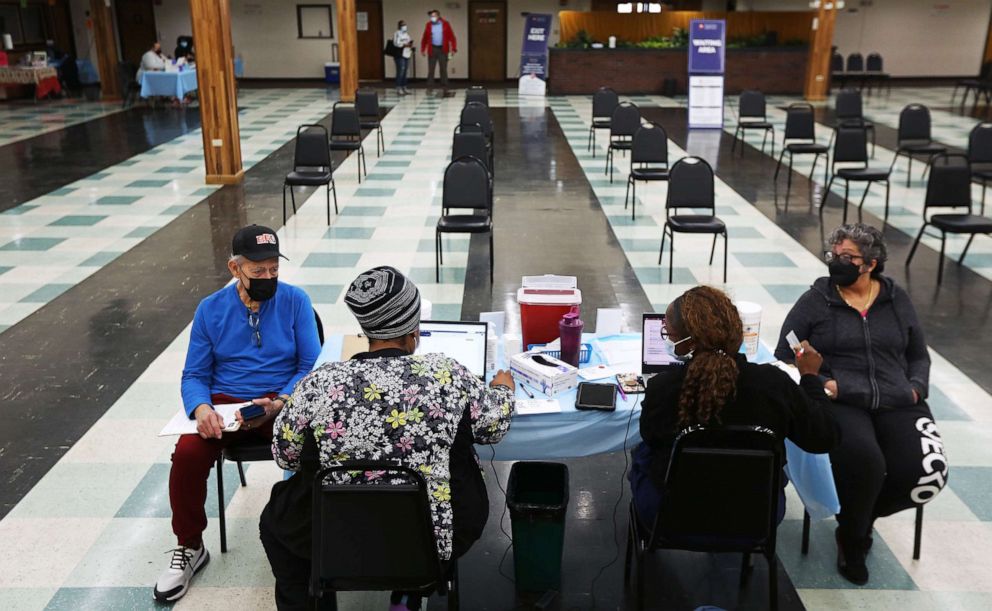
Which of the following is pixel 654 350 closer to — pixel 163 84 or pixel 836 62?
pixel 163 84

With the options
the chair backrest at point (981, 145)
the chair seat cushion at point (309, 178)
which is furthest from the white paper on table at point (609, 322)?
the chair backrest at point (981, 145)

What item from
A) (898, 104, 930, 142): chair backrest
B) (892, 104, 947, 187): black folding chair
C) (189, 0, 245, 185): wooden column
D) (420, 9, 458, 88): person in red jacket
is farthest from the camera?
(420, 9, 458, 88): person in red jacket

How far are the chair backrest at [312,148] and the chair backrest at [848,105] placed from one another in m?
7.84

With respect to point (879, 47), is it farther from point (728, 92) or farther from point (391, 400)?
point (391, 400)

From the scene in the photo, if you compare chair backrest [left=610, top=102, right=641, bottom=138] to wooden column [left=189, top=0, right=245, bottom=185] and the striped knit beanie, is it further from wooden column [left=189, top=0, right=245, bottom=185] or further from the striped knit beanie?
the striped knit beanie

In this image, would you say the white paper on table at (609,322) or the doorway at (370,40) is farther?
the doorway at (370,40)

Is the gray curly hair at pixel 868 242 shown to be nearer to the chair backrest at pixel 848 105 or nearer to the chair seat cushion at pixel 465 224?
the chair seat cushion at pixel 465 224

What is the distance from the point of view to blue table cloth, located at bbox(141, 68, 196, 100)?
17.1 meters

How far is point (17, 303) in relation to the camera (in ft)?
19.7

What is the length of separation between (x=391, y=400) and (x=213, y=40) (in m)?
8.72

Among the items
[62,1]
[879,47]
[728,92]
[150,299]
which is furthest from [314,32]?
[150,299]

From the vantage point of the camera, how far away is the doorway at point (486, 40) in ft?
78.1

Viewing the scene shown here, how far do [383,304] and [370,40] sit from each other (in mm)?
23246

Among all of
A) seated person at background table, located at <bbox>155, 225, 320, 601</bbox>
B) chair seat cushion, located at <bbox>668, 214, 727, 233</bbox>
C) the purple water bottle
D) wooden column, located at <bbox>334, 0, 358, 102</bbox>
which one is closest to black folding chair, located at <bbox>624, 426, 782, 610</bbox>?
the purple water bottle
